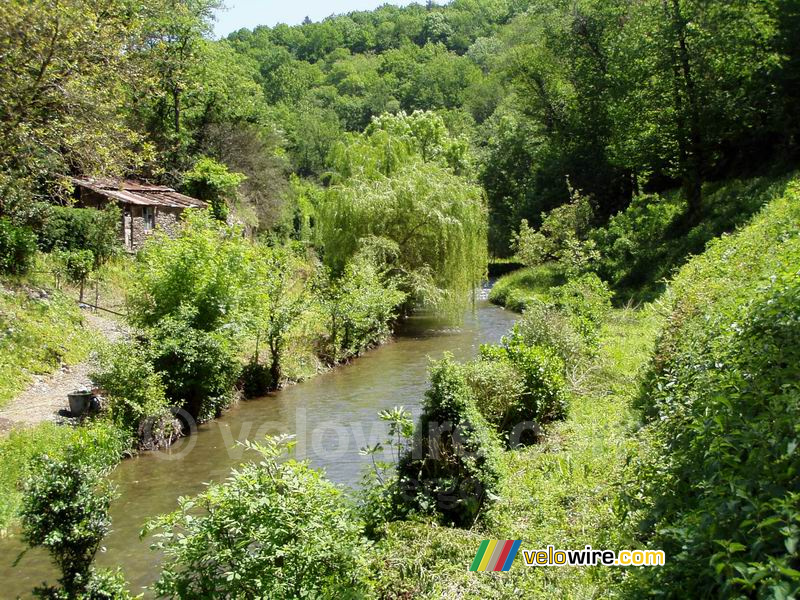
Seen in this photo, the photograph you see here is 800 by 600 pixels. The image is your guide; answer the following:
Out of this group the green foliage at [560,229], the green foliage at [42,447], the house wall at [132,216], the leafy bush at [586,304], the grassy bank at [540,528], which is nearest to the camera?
the grassy bank at [540,528]

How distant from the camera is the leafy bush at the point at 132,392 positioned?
12422mm

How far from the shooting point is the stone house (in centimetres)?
2562

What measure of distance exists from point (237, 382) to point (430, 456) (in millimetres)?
9681

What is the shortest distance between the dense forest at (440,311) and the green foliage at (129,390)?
0.17 ft

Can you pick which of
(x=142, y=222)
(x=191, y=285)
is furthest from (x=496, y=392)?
(x=142, y=222)

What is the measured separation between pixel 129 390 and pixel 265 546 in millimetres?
7933

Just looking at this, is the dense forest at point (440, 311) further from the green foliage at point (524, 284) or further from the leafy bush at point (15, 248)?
the green foliage at point (524, 284)

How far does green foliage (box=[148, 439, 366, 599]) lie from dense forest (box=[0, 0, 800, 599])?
2 centimetres

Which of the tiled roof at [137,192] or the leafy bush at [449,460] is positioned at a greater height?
the tiled roof at [137,192]

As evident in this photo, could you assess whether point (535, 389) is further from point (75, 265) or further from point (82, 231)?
point (82, 231)

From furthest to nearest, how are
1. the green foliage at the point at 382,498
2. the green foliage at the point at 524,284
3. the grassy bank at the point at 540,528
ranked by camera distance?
the green foliage at the point at 524,284 → the green foliage at the point at 382,498 → the grassy bank at the point at 540,528

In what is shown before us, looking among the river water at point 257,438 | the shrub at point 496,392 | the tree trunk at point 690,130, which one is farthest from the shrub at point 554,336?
the tree trunk at point 690,130

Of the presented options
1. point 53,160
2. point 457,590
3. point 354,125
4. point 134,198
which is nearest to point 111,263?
point 134,198

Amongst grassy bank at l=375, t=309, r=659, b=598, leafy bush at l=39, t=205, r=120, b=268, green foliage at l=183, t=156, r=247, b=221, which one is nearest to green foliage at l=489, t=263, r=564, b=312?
green foliage at l=183, t=156, r=247, b=221
